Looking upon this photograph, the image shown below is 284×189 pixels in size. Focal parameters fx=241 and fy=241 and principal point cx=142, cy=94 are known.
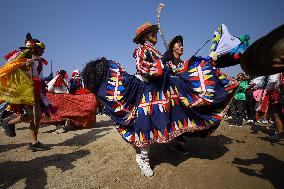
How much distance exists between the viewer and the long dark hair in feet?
13.5

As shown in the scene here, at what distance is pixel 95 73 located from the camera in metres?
4.13

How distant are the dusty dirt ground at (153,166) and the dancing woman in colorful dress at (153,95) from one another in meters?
0.41

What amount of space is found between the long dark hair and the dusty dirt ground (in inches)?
55.2

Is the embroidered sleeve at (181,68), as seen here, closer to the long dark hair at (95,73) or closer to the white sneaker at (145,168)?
the long dark hair at (95,73)

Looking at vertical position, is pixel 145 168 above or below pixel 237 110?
below

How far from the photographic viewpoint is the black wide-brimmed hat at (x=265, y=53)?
1485 millimetres

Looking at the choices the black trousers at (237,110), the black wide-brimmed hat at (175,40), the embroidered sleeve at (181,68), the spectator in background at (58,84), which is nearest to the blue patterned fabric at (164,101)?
the embroidered sleeve at (181,68)

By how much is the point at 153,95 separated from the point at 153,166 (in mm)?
1179

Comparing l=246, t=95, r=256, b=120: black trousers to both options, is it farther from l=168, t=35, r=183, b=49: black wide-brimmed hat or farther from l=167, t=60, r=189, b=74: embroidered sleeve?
l=167, t=60, r=189, b=74: embroidered sleeve

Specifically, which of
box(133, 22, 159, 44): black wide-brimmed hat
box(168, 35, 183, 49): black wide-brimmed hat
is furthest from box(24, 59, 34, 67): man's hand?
box(168, 35, 183, 49): black wide-brimmed hat

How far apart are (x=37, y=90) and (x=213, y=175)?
4024 millimetres

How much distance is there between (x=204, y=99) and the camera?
404 cm

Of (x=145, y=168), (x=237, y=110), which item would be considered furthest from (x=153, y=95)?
(x=237, y=110)

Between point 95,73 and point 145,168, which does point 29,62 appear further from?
point 145,168
